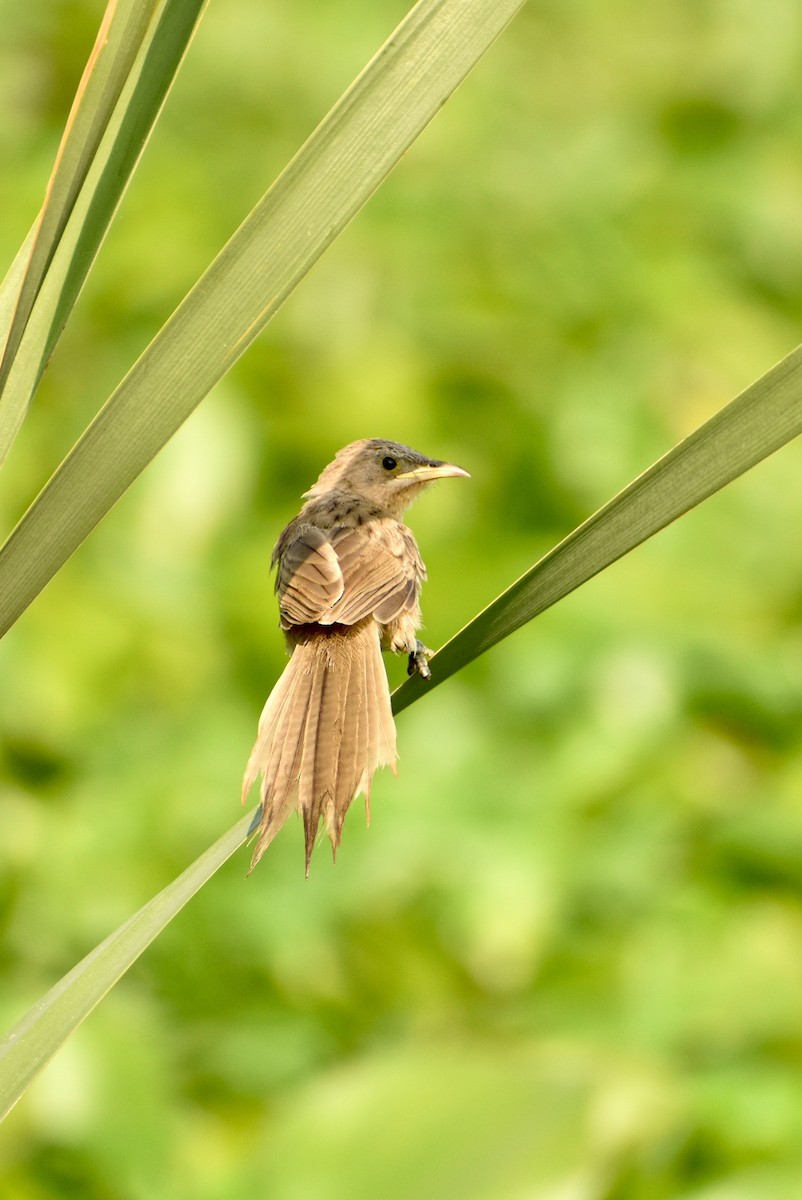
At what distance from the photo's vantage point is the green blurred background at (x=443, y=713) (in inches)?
130

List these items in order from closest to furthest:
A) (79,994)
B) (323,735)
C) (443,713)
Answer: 1. (79,994)
2. (323,735)
3. (443,713)

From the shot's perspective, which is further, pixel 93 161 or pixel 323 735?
pixel 323 735

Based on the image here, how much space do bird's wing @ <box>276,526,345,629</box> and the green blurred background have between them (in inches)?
48.9

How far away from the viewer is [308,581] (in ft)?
6.41

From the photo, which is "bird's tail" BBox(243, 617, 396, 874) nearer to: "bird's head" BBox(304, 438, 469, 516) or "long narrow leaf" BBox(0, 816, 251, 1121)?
"long narrow leaf" BBox(0, 816, 251, 1121)

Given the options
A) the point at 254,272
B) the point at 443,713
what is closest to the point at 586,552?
the point at 254,272

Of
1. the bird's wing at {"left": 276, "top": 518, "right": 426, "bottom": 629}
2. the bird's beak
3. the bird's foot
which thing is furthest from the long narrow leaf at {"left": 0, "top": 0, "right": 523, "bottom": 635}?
the bird's beak

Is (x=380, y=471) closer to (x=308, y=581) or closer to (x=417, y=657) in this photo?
(x=417, y=657)

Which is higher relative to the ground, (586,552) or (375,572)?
(375,572)

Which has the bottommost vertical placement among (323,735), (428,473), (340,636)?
(323,735)

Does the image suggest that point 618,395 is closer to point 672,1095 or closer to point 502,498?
point 502,498

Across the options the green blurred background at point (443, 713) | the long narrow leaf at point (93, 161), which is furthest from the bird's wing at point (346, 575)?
the green blurred background at point (443, 713)

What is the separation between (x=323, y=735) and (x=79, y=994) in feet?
1.58

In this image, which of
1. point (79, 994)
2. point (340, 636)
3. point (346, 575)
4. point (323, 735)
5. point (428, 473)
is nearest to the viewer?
point (79, 994)
